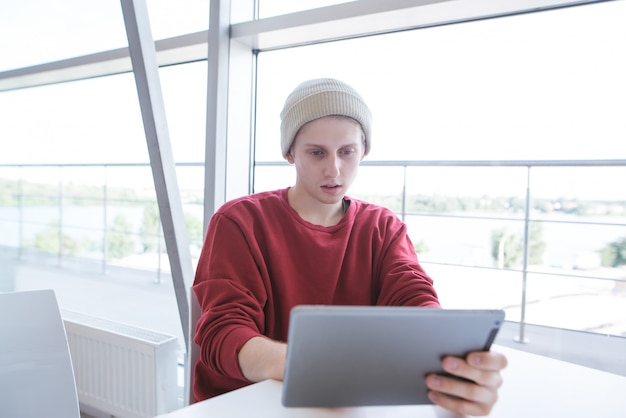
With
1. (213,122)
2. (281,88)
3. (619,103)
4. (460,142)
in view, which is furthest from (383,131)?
(619,103)

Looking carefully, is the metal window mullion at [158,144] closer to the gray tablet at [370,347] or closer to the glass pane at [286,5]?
the glass pane at [286,5]

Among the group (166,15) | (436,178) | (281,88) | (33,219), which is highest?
(166,15)

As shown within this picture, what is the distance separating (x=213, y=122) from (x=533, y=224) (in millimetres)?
1514

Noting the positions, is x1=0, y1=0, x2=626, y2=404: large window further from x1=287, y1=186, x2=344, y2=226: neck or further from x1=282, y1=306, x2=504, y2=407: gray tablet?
x1=282, y1=306, x2=504, y2=407: gray tablet

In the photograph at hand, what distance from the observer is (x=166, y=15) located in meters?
1.94

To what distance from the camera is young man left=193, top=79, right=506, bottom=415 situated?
0.97m

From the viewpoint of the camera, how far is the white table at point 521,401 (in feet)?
2.13

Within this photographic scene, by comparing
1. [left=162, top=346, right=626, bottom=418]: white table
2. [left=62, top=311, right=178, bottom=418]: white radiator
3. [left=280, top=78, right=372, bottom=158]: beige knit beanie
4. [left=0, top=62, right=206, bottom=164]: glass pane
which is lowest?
[left=62, top=311, right=178, bottom=418]: white radiator

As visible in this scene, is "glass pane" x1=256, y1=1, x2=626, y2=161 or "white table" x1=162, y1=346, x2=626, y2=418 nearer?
"white table" x1=162, y1=346, x2=626, y2=418

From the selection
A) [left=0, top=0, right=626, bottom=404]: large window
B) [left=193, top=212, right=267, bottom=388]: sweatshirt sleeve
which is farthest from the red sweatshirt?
[left=0, top=0, right=626, bottom=404]: large window

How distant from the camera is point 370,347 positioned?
54 centimetres

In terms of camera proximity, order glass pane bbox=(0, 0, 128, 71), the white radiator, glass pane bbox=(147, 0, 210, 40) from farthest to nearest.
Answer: glass pane bbox=(0, 0, 128, 71)
the white radiator
glass pane bbox=(147, 0, 210, 40)

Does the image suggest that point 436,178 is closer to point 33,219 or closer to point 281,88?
point 281,88

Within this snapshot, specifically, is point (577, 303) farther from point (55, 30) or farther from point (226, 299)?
point (55, 30)
